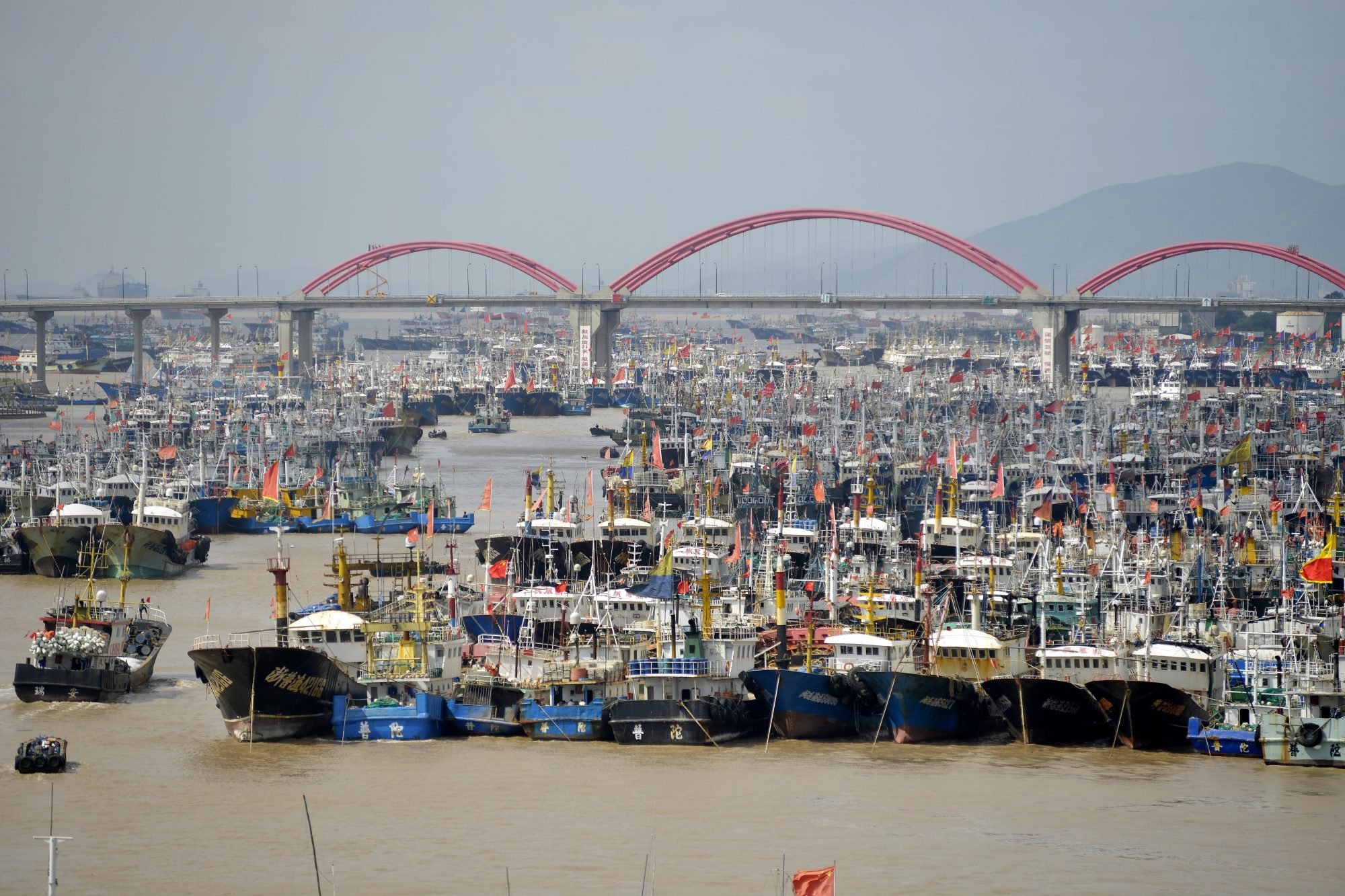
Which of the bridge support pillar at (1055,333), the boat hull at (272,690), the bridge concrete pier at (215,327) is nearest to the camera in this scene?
the boat hull at (272,690)

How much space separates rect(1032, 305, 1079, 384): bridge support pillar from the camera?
17425 cm

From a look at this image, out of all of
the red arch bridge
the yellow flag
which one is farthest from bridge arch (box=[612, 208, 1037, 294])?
the yellow flag

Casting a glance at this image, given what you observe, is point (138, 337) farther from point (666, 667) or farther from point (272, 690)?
point (666, 667)

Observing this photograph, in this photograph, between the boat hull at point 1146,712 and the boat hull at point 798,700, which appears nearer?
the boat hull at point 1146,712

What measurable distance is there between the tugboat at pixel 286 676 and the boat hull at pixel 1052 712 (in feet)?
40.6

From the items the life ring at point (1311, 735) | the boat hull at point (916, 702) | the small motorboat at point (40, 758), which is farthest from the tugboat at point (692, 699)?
the small motorboat at point (40, 758)

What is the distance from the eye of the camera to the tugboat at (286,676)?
3747 cm

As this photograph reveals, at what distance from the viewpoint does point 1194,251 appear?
173 meters

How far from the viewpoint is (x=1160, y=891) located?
2867cm

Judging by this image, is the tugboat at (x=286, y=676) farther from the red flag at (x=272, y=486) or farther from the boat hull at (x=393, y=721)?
the red flag at (x=272, y=486)

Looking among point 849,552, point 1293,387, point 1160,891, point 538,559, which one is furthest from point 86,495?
point 1293,387

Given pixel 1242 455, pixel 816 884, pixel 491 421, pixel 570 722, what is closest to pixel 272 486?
pixel 570 722

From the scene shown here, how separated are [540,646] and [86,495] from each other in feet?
110

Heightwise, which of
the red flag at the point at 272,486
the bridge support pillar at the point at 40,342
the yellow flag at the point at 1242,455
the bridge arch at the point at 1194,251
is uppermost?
the bridge arch at the point at 1194,251
